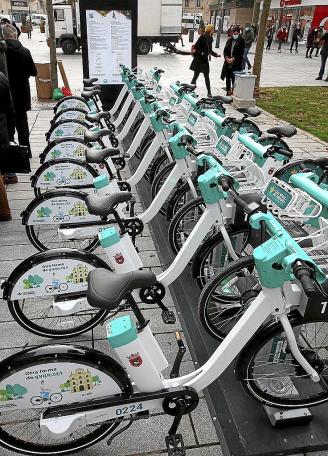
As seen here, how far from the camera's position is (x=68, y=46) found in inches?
838

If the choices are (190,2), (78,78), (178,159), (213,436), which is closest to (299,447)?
(213,436)

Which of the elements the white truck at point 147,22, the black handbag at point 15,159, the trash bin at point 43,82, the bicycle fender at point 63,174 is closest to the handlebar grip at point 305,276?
the bicycle fender at point 63,174

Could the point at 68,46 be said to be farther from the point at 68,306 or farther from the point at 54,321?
the point at 68,306

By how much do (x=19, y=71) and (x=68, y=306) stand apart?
13.9 feet

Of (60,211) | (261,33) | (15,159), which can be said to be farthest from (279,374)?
(261,33)

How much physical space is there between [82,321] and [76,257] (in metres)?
0.55

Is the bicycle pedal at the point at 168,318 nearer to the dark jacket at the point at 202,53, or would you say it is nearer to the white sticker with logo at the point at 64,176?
the white sticker with logo at the point at 64,176

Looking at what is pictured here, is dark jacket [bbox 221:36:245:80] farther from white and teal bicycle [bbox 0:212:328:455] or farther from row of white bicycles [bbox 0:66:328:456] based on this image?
white and teal bicycle [bbox 0:212:328:455]

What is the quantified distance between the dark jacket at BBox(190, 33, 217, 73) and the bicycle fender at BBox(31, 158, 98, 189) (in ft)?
23.6

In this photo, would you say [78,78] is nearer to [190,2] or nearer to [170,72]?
[170,72]

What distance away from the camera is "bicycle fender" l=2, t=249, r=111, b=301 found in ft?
9.09

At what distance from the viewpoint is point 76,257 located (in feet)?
→ 9.23

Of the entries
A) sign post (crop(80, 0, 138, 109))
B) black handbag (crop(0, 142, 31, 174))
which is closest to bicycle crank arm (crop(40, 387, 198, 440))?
black handbag (crop(0, 142, 31, 174))

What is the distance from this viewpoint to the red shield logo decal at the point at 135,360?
1.90 m
